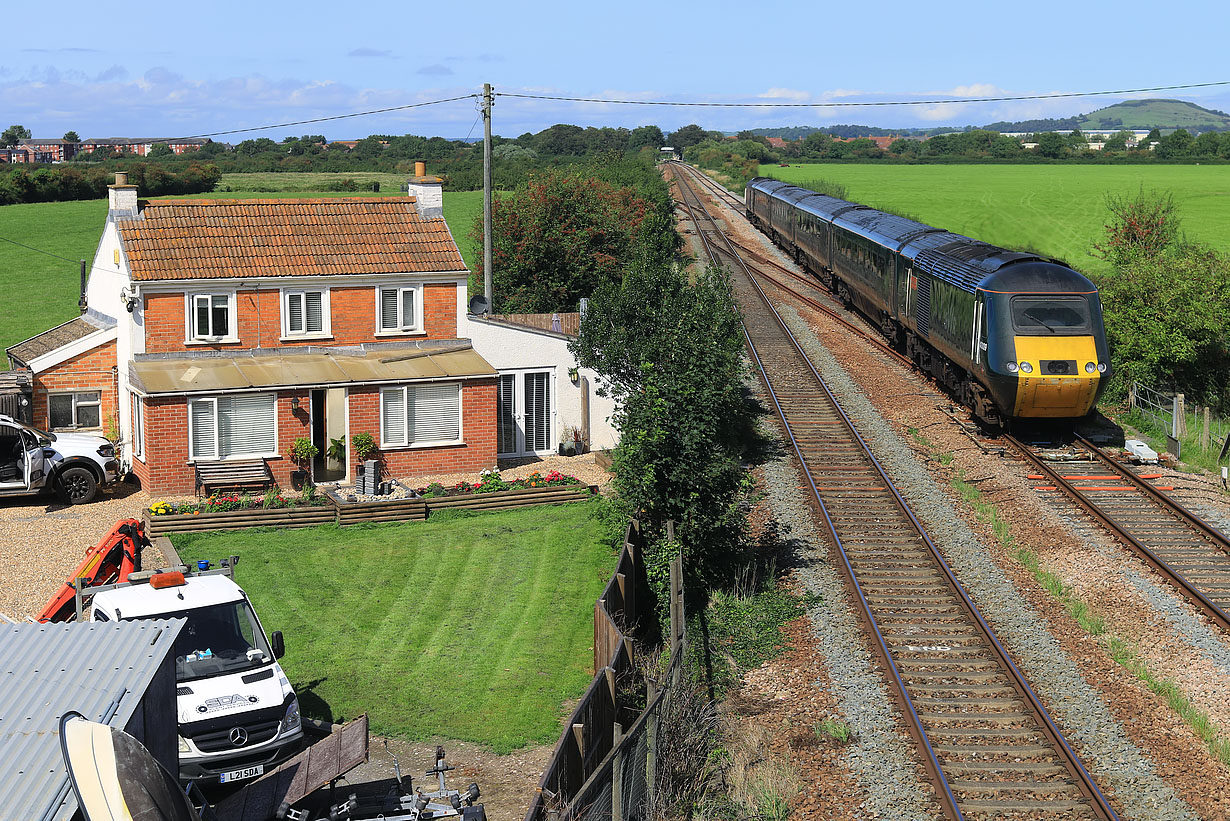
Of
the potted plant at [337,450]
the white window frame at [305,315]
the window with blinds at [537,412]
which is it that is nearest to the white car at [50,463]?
the potted plant at [337,450]

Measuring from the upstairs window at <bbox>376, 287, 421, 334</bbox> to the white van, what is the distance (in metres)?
14.8

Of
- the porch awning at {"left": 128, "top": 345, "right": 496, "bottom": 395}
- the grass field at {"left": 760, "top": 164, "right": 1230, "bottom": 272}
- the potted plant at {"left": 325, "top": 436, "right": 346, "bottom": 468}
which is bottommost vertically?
the potted plant at {"left": 325, "top": 436, "right": 346, "bottom": 468}

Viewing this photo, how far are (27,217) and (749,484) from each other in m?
75.3

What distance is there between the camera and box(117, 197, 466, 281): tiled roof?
1070 inches

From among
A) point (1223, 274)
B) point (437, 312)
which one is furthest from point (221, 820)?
point (1223, 274)

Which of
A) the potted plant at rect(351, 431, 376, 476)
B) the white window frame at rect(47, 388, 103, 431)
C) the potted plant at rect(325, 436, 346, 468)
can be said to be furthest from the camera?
the white window frame at rect(47, 388, 103, 431)

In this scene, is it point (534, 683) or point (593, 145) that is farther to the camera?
point (593, 145)

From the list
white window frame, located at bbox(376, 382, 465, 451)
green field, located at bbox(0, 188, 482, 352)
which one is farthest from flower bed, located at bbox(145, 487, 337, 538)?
green field, located at bbox(0, 188, 482, 352)

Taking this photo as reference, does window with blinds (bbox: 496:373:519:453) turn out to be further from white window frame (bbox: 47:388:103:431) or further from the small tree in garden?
white window frame (bbox: 47:388:103:431)

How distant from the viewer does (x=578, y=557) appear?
21.6 metres

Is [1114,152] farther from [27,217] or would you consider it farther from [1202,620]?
[1202,620]

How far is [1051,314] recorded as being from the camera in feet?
80.9

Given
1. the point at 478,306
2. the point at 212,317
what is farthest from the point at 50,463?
the point at 478,306

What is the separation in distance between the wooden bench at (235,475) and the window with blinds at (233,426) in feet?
0.85
